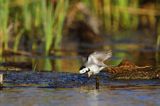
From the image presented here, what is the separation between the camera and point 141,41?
1325cm

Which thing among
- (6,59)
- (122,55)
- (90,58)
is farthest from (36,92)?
(122,55)

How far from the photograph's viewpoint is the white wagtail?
24.6 feet

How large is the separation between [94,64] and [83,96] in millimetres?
749

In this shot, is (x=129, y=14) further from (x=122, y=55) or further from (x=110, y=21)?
(x=122, y=55)

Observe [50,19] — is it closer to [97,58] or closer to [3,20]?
[3,20]

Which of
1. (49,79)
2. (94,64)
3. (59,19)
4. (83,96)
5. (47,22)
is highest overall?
(59,19)

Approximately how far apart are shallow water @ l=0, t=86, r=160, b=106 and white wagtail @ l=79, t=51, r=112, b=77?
242mm

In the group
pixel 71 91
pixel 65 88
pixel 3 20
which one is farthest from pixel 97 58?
pixel 3 20

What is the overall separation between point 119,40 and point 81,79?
18.2 feet

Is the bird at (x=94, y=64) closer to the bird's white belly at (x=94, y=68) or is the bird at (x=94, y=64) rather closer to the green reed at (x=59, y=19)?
the bird's white belly at (x=94, y=68)

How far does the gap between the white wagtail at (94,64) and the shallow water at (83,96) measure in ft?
0.79

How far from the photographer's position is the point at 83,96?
6.86 m

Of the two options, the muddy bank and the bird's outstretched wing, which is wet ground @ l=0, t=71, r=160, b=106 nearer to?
the muddy bank

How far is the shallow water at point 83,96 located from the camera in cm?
642
